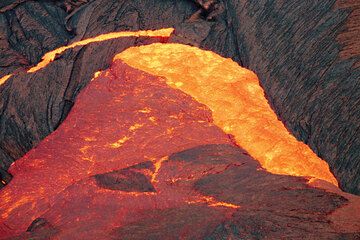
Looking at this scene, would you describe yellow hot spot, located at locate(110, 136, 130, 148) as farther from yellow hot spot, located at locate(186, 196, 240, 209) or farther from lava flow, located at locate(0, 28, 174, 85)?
lava flow, located at locate(0, 28, 174, 85)

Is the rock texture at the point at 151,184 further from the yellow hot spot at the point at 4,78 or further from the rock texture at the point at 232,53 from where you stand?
the yellow hot spot at the point at 4,78

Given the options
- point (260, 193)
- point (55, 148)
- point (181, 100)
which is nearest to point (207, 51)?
point (181, 100)

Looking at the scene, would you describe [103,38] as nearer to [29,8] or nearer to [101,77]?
[101,77]

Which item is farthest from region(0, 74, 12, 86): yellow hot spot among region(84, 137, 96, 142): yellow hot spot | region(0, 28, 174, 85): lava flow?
region(84, 137, 96, 142): yellow hot spot

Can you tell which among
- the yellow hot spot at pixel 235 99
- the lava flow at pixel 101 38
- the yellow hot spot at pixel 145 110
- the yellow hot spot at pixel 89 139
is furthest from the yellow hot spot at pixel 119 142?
the lava flow at pixel 101 38

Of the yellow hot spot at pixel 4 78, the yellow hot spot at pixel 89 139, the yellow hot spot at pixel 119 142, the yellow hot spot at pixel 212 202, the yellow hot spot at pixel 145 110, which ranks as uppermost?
the yellow hot spot at pixel 4 78

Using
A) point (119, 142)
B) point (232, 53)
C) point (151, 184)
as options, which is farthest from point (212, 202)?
point (232, 53)
